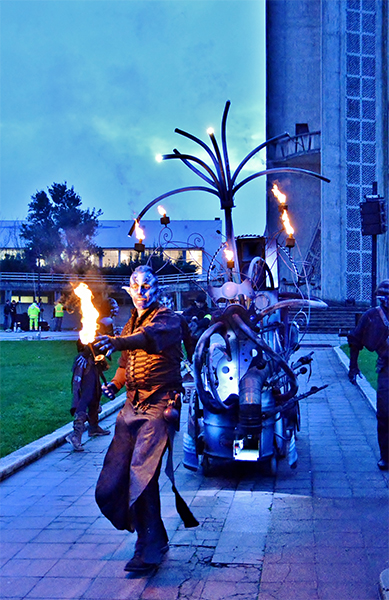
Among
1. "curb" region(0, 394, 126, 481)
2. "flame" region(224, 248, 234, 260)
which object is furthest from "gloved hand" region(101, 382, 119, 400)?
"flame" region(224, 248, 234, 260)

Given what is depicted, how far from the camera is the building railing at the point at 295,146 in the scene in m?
41.2

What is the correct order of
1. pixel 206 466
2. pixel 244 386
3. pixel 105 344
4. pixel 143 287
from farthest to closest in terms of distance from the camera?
1. pixel 206 466
2. pixel 244 386
3. pixel 143 287
4. pixel 105 344

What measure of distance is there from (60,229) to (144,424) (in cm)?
5212

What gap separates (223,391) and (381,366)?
187cm

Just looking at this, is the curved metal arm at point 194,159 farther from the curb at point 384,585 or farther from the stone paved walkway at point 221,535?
the curb at point 384,585

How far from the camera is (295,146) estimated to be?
42250 millimetres

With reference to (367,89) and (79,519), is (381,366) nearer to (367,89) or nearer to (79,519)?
(79,519)

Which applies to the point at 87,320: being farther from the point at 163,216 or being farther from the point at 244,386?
the point at 163,216

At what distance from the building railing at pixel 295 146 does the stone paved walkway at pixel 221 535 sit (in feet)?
112

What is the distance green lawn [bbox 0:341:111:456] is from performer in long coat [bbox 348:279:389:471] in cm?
438

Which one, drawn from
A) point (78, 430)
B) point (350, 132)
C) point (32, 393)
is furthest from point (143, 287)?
point (350, 132)

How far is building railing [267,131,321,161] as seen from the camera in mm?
41188

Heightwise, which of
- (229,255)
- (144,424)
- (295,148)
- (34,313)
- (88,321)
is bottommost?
(34,313)

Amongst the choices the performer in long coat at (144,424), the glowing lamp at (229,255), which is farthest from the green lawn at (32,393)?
the performer in long coat at (144,424)
